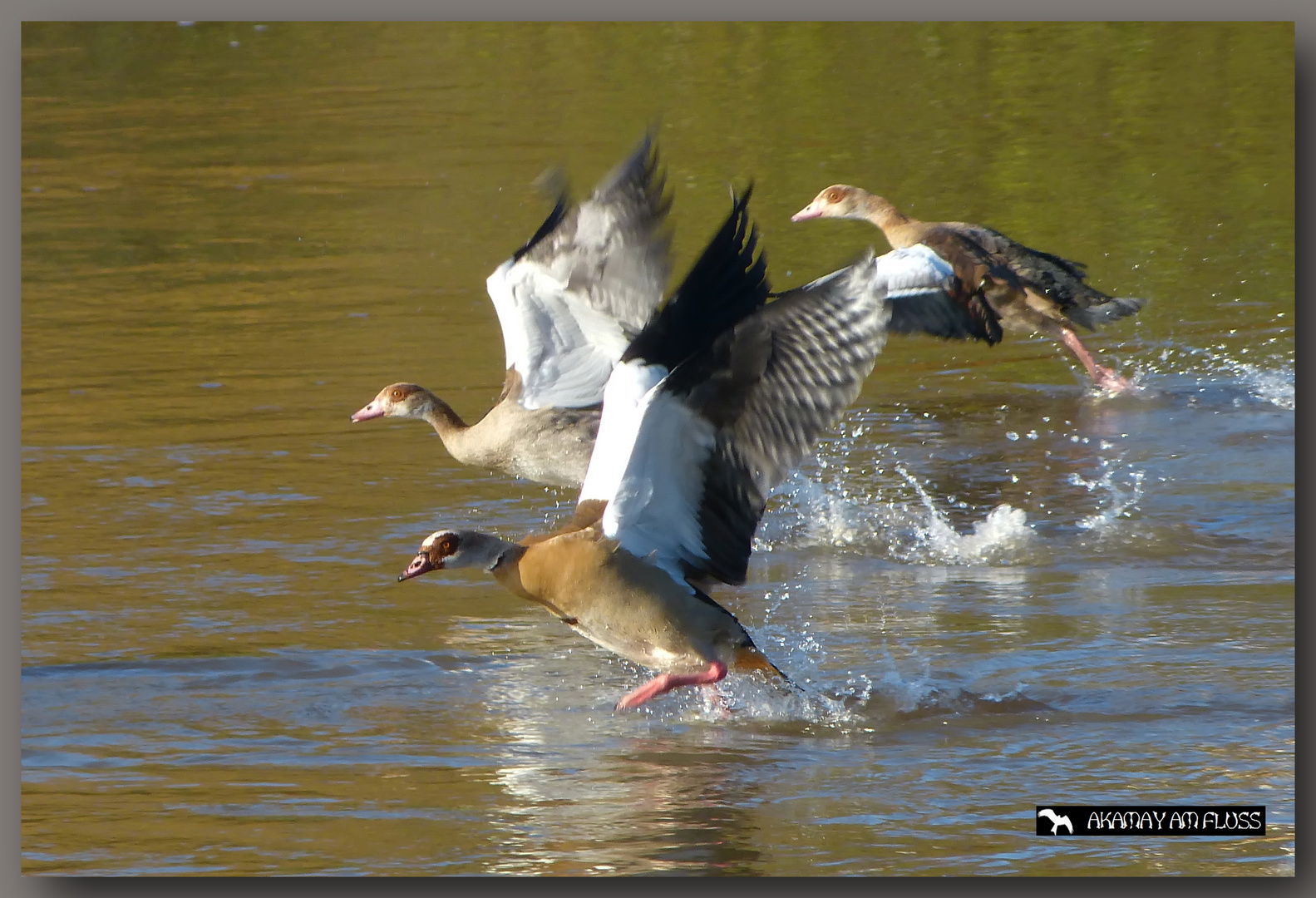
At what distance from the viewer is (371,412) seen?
8344mm

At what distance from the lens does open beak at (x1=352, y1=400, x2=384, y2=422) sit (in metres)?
8.34

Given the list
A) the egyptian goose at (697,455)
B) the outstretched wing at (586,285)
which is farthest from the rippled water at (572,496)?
the outstretched wing at (586,285)

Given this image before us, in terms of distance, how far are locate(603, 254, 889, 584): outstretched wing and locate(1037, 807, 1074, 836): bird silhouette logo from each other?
1181mm

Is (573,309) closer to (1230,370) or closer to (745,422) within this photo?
(745,422)

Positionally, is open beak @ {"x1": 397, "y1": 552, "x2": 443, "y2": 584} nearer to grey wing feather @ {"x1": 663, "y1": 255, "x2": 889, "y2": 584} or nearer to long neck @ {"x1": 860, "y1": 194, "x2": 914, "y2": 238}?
grey wing feather @ {"x1": 663, "y1": 255, "x2": 889, "y2": 584}

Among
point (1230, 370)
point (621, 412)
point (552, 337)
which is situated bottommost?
point (621, 412)

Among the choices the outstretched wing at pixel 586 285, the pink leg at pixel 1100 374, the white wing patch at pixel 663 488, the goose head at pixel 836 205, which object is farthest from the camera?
the goose head at pixel 836 205

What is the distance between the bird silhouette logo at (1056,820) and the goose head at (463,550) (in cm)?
183

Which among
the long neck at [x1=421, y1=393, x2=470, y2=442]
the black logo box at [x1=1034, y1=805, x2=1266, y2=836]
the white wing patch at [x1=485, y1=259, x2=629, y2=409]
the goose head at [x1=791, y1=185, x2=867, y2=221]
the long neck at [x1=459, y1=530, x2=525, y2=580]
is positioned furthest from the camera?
the goose head at [x1=791, y1=185, x2=867, y2=221]

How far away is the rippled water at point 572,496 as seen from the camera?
5.11 meters

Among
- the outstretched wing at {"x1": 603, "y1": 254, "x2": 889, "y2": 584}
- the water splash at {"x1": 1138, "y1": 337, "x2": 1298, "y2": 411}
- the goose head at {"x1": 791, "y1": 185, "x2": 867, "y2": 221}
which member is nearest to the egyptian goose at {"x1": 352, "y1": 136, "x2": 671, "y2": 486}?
the outstretched wing at {"x1": 603, "y1": 254, "x2": 889, "y2": 584}

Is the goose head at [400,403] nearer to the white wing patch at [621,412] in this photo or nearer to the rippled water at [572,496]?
the rippled water at [572,496]

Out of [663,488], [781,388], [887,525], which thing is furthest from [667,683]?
[887,525]

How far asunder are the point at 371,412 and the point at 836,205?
316 cm
